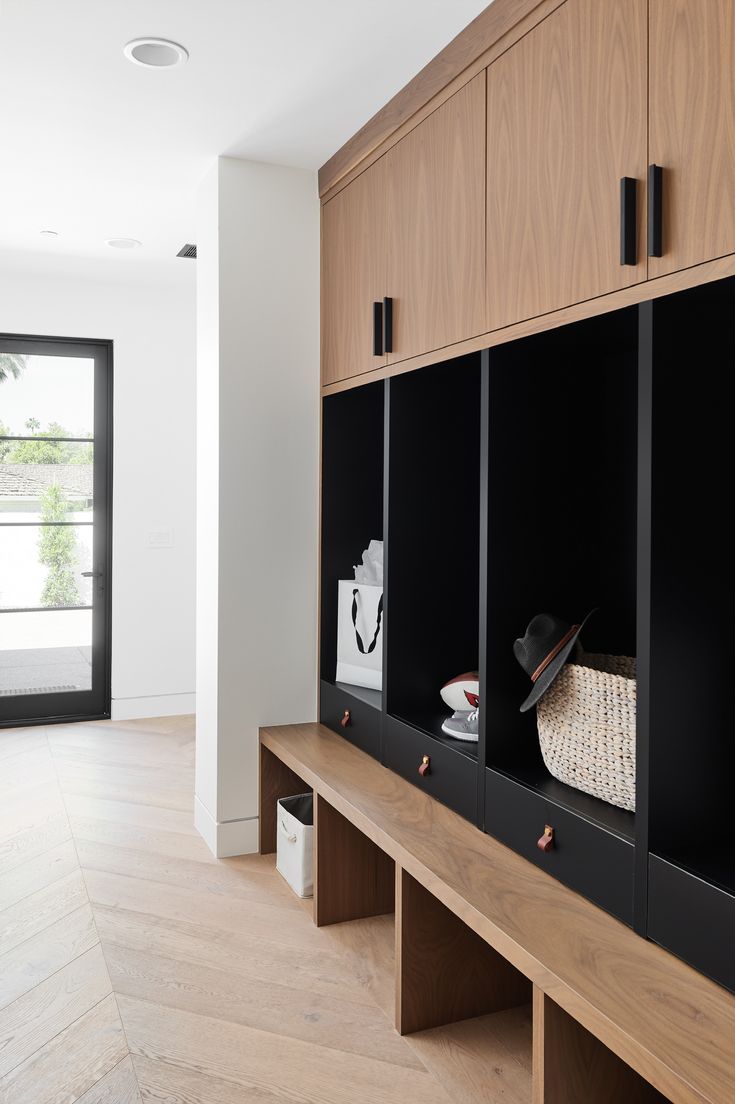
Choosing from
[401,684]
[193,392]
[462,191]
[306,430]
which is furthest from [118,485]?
[462,191]

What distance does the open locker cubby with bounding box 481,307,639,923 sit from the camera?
1932 millimetres

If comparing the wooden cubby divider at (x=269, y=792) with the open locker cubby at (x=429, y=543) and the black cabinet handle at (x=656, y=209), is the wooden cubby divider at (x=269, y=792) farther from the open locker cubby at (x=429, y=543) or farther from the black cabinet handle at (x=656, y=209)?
the black cabinet handle at (x=656, y=209)

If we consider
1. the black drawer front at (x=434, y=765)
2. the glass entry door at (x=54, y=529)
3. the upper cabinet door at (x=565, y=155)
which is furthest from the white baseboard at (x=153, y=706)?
the upper cabinet door at (x=565, y=155)

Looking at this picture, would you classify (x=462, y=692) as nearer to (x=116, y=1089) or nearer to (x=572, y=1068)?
(x=572, y=1068)

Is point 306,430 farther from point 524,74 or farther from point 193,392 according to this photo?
point 193,392

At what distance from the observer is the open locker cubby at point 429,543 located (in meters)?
2.50

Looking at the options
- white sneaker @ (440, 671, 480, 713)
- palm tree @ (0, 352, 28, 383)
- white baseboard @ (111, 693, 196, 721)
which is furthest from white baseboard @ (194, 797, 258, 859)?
palm tree @ (0, 352, 28, 383)

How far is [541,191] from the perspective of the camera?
181cm

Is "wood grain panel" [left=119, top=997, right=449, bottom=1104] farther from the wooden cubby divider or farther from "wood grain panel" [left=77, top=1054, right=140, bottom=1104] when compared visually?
the wooden cubby divider

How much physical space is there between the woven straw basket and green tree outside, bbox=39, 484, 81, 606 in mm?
3664

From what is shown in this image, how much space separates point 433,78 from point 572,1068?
90.2 inches

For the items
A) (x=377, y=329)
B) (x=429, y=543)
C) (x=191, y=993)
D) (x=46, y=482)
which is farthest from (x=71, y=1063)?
(x=46, y=482)

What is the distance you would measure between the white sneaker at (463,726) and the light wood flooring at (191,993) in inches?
25.9

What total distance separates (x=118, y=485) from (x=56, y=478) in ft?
1.12
